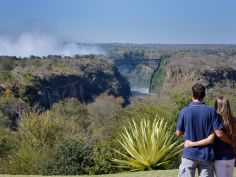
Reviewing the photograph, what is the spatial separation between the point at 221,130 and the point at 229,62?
16815cm

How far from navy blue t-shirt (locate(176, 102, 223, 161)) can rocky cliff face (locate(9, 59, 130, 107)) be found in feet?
321

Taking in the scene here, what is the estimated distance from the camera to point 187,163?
665cm

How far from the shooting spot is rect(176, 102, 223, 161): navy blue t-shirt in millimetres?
6559

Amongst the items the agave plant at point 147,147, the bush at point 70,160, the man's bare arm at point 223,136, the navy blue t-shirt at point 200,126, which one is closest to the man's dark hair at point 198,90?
the navy blue t-shirt at point 200,126

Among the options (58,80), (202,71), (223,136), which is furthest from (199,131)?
(202,71)

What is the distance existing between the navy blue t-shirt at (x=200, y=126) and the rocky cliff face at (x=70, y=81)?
97.9m

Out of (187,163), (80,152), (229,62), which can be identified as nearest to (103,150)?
(80,152)

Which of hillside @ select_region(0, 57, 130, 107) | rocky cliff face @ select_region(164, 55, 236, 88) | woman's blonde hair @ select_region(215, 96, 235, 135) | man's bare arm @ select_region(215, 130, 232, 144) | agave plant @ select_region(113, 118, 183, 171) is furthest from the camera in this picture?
rocky cliff face @ select_region(164, 55, 236, 88)

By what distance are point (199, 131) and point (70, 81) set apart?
5159 inches

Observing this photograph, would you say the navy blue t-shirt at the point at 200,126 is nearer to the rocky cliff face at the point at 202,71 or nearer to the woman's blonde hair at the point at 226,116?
the woman's blonde hair at the point at 226,116

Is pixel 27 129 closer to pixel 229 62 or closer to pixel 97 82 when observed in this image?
pixel 97 82

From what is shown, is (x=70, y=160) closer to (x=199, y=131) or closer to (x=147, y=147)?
(x=147, y=147)

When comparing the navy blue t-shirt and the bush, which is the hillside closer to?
the bush

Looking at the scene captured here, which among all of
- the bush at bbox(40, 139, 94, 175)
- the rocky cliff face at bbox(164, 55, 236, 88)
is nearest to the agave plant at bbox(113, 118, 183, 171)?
the bush at bbox(40, 139, 94, 175)
